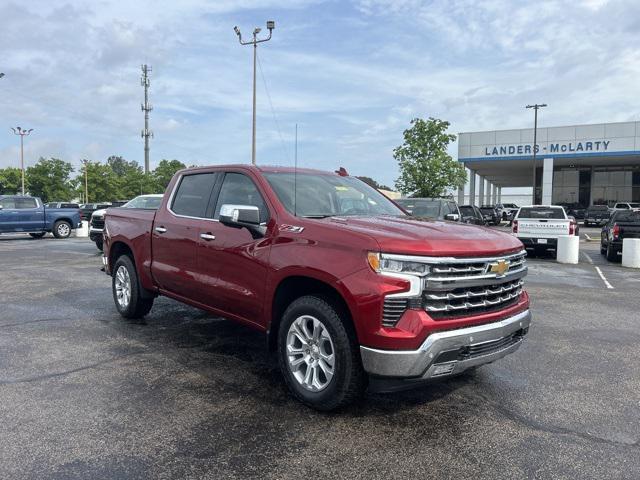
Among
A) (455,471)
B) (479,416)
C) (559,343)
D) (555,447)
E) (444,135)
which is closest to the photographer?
(455,471)

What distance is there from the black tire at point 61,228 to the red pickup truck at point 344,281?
1935 centimetres

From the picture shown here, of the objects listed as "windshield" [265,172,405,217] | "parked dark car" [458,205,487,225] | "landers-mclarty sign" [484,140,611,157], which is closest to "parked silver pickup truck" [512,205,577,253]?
"parked dark car" [458,205,487,225]

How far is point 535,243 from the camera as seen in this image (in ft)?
50.6

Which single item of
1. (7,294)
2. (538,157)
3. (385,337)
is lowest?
(7,294)

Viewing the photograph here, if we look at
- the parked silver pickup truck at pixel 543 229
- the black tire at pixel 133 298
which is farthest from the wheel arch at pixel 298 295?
the parked silver pickup truck at pixel 543 229

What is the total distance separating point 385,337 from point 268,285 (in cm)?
119

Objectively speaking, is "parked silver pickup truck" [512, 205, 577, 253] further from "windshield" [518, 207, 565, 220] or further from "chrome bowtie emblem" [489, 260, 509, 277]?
"chrome bowtie emblem" [489, 260, 509, 277]

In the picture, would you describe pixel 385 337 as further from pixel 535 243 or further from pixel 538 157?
pixel 538 157

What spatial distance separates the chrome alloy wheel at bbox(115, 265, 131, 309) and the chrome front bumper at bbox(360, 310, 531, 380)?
400 cm

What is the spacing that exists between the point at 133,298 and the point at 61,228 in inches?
718

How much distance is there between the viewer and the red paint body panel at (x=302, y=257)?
352cm

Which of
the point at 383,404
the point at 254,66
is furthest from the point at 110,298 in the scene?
the point at 254,66

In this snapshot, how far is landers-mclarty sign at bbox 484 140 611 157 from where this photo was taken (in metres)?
40.7

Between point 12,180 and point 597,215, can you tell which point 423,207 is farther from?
point 12,180
